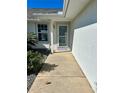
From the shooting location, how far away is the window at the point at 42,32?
1502 cm

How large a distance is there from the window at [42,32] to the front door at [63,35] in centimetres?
148

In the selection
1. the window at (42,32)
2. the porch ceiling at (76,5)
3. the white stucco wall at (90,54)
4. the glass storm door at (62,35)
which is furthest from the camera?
the glass storm door at (62,35)

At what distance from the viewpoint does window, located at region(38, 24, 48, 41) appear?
15.0 metres

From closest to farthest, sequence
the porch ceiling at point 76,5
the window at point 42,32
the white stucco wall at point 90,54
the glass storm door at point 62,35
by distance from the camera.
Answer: the white stucco wall at point 90,54
the porch ceiling at point 76,5
the window at point 42,32
the glass storm door at point 62,35

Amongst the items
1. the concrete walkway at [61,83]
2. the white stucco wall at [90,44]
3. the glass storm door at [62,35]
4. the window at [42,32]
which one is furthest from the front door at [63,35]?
the concrete walkway at [61,83]

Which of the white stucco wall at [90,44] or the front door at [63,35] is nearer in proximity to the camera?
the white stucco wall at [90,44]

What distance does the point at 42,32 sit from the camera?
15.0 meters

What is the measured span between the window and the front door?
1.48 metres

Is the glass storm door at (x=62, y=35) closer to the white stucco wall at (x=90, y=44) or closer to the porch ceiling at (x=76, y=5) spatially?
the porch ceiling at (x=76, y=5)

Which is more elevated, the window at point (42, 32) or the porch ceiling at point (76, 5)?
the porch ceiling at point (76, 5)

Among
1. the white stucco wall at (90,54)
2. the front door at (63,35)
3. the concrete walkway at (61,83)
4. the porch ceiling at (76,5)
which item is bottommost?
the concrete walkway at (61,83)
